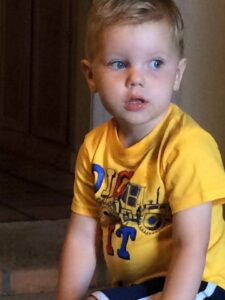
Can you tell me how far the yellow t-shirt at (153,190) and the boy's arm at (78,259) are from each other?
0.06m

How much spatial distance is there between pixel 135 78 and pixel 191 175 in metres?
0.18

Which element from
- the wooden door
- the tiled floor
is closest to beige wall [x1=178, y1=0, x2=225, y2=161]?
the tiled floor

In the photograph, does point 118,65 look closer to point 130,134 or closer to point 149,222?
point 130,134

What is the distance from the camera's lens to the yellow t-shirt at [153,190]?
148 cm

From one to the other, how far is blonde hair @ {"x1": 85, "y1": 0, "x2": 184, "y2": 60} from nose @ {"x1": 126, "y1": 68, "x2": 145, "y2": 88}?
0.08 meters

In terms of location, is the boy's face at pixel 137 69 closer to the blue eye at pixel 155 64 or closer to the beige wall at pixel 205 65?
the blue eye at pixel 155 64

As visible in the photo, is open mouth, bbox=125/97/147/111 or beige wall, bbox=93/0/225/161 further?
beige wall, bbox=93/0/225/161

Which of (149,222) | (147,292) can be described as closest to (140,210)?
(149,222)

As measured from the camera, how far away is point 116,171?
62.1 inches

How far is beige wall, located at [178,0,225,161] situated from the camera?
2.59 m

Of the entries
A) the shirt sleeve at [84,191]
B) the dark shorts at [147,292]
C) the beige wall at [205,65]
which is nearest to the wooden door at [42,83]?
the beige wall at [205,65]

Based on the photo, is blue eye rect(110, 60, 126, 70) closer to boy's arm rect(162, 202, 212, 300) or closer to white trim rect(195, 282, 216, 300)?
boy's arm rect(162, 202, 212, 300)

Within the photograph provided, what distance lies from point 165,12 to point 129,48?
0.09 meters

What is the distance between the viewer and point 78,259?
65.7 inches
